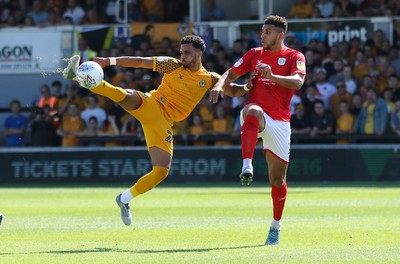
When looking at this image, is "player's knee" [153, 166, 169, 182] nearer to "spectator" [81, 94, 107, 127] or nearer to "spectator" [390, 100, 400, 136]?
"spectator" [390, 100, 400, 136]

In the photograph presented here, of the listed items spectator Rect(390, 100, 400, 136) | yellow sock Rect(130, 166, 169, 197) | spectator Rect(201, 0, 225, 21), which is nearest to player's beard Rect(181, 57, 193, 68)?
yellow sock Rect(130, 166, 169, 197)

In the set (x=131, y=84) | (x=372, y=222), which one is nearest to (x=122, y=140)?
→ (x=131, y=84)

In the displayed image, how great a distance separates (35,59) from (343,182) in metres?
9.43

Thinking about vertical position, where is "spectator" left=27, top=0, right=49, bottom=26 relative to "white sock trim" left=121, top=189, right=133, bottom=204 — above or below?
above

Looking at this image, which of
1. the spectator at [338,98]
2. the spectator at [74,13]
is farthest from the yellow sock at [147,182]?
the spectator at [74,13]

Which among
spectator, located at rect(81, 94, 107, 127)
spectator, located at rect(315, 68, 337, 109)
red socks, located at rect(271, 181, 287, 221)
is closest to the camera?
red socks, located at rect(271, 181, 287, 221)

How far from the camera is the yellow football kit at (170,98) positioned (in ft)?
40.8

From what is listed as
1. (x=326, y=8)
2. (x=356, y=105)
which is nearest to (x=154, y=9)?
(x=326, y=8)

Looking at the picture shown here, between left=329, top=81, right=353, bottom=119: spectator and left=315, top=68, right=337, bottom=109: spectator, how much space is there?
0.41ft

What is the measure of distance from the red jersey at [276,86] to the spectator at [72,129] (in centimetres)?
1341

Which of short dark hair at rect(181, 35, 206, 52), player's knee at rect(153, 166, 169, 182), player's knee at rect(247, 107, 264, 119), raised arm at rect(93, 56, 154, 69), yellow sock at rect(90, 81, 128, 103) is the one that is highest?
short dark hair at rect(181, 35, 206, 52)

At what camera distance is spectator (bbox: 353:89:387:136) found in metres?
23.1

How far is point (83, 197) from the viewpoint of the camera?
1947 centimetres

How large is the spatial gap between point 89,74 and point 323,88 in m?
13.7
